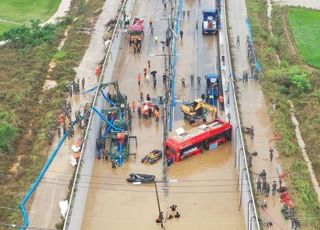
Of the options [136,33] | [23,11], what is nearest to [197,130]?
[136,33]

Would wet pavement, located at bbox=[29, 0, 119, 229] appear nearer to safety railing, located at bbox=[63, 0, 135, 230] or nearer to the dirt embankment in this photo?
the dirt embankment

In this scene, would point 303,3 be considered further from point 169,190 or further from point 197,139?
point 169,190

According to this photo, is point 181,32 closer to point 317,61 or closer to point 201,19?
point 201,19

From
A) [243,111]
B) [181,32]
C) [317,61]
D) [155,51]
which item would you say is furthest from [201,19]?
[243,111]

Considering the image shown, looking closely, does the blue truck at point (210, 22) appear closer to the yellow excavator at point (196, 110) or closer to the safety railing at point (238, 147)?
the safety railing at point (238, 147)

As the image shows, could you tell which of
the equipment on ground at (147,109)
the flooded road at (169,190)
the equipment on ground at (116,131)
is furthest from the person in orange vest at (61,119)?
the equipment on ground at (147,109)

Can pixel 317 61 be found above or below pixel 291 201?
above
